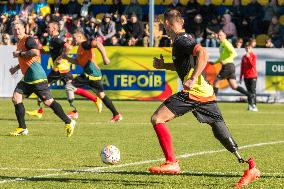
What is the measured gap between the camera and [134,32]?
34.0 meters

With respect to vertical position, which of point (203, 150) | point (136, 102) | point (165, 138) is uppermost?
point (165, 138)

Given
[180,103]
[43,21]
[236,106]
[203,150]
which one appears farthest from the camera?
[43,21]

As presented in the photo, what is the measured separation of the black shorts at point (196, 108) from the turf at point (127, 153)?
2.41 ft

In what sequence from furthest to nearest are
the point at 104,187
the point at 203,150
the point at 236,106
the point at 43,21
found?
the point at 43,21 → the point at 236,106 → the point at 203,150 → the point at 104,187

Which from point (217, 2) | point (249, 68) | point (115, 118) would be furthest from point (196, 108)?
point (217, 2)

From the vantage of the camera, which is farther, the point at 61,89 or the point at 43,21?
the point at 43,21

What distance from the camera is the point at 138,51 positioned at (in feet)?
102

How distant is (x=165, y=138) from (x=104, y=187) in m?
1.51

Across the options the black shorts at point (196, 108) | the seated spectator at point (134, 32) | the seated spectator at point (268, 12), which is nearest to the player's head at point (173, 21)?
the black shorts at point (196, 108)

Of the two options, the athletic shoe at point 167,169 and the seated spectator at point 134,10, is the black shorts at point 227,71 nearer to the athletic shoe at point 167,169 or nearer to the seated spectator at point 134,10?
the seated spectator at point 134,10

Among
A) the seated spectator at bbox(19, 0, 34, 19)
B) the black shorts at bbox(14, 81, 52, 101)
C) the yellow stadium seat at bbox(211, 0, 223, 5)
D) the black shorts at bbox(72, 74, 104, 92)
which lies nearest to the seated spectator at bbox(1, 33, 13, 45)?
the seated spectator at bbox(19, 0, 34, 19)

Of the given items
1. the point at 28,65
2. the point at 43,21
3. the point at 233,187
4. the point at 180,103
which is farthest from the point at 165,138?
the point at 43,21

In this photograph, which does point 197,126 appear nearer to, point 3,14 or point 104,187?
point 104,187

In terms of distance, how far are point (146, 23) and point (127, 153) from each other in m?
21.3
